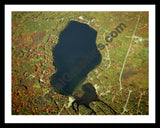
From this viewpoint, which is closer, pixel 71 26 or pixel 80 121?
pixel 80 121

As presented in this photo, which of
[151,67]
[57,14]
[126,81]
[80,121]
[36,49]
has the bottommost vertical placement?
[80,121]

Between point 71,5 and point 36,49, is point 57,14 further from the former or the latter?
point 36,49

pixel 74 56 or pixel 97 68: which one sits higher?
pixel 74 56

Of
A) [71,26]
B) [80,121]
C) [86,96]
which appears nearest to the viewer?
[80,121]

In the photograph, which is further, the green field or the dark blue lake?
the dark blue lake

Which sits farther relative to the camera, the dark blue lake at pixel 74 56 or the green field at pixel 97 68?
the dark blue lake at pixel 74 56

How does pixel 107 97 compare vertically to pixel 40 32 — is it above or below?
below

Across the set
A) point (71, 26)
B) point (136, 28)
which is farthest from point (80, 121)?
point (136, 28)

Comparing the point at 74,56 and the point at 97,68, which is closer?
the point at 97,68
